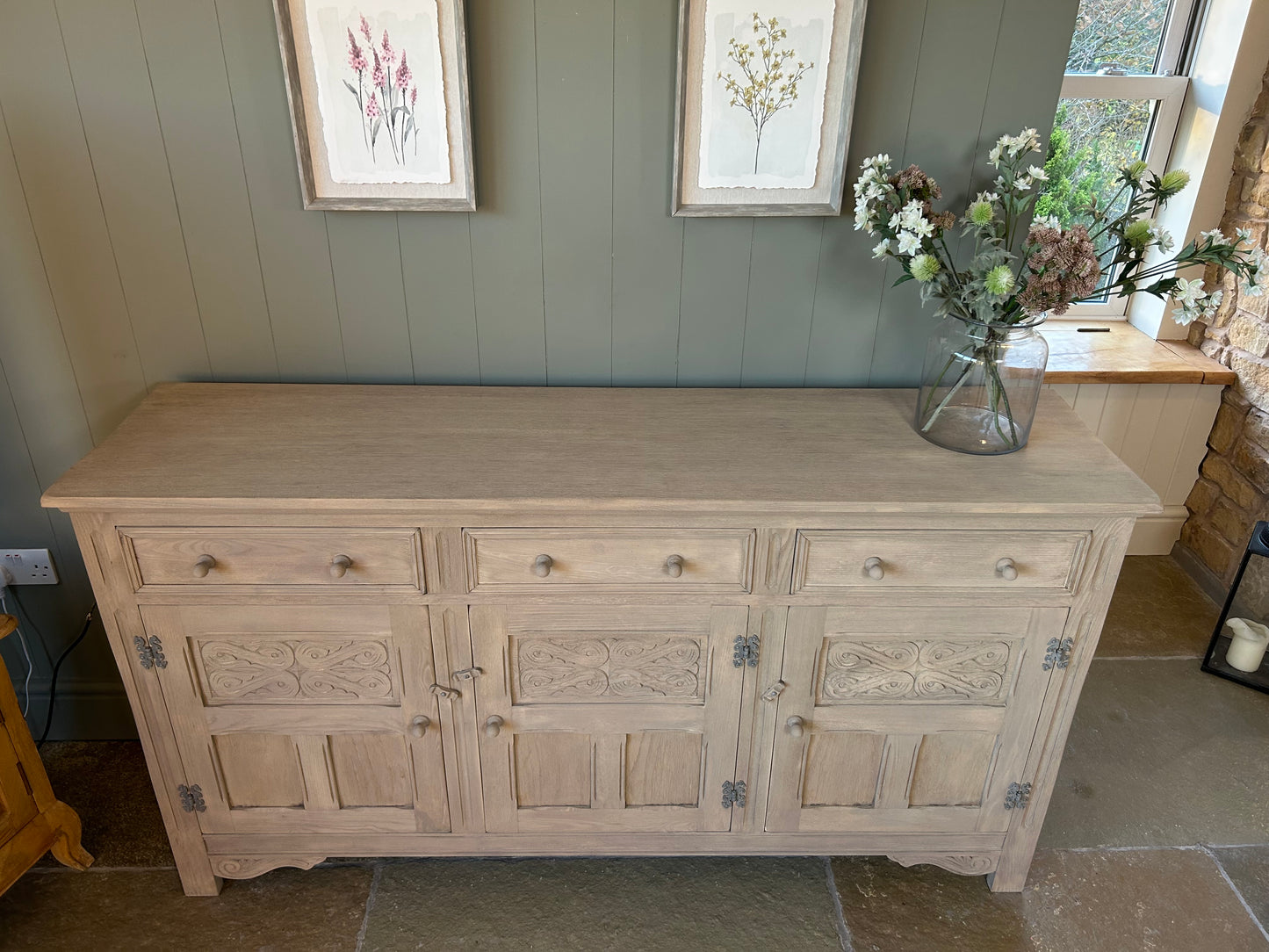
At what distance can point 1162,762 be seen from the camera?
2.33m

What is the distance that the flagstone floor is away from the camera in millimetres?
1868

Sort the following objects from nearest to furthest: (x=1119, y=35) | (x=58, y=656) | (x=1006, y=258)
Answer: (x=1006, y=258), (x=58, y=656), (x=1119, y=35)

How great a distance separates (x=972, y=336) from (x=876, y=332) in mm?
305

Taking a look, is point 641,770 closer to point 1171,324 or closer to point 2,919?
point 2,919

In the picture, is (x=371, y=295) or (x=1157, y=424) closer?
(x=371, y=295)

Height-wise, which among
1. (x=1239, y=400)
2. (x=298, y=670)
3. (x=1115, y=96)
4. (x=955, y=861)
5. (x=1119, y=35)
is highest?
(x=1119, y=35)

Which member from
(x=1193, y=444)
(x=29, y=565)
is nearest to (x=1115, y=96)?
(x=1193, y=444)

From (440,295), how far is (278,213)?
13.7 inches

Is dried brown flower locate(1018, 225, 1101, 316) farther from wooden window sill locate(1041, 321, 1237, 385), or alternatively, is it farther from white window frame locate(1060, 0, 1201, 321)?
white window frame locate(1060, 0, 1201, 321)

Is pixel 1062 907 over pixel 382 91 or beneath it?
beneath

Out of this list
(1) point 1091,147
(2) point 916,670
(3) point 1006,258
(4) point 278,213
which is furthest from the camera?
(1) point 1091,147

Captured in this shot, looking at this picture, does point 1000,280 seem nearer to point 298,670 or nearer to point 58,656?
point 298,670

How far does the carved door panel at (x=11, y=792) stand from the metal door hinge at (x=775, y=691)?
149 centimetres

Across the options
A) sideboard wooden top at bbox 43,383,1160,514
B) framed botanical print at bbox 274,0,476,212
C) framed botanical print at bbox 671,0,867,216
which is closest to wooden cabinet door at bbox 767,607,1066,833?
sideboard wooden top at bbox 43,383,1160,514
